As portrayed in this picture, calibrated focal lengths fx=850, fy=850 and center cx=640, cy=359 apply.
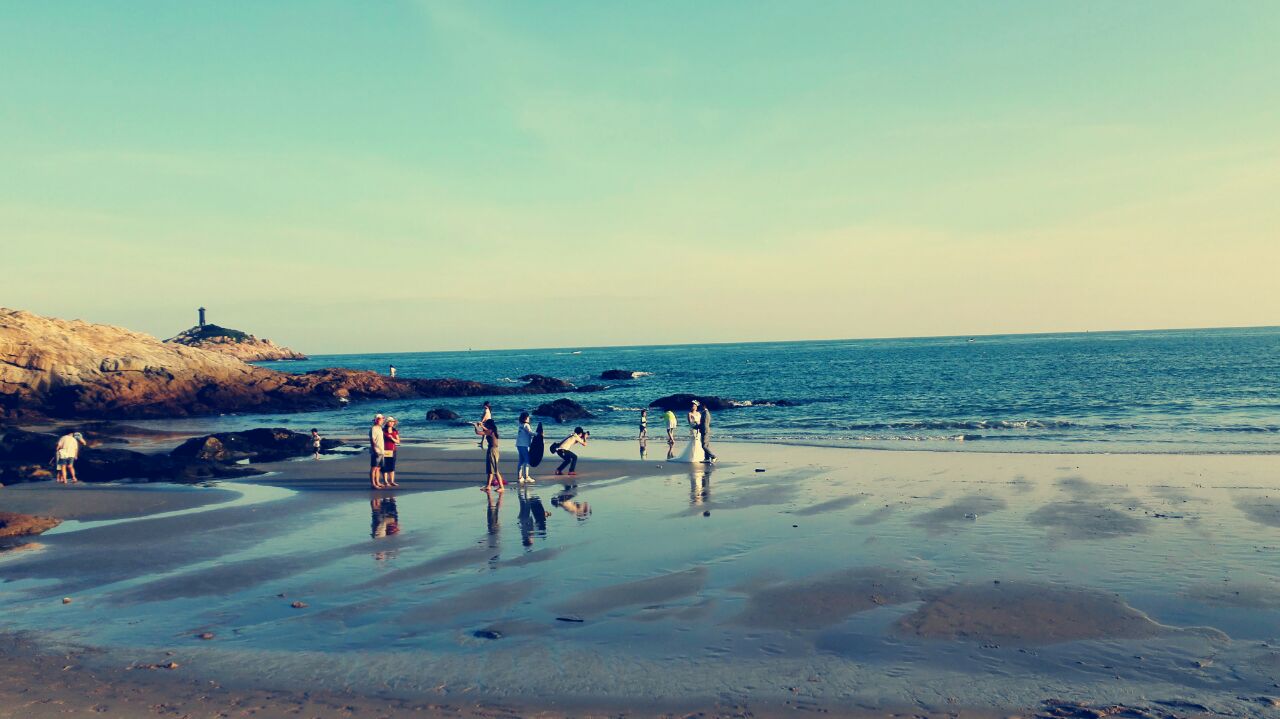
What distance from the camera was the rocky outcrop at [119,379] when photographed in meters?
53.6

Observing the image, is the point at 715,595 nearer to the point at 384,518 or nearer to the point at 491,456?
the point at 384,518

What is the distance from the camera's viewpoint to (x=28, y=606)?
11.1 metres

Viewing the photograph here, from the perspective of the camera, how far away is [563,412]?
173 feet

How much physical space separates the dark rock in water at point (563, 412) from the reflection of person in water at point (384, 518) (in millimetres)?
31740

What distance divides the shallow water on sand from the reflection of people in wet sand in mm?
139

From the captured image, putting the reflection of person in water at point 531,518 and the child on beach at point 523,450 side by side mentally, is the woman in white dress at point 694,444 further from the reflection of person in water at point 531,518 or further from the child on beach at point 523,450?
the reflection of person in water at point 531,518

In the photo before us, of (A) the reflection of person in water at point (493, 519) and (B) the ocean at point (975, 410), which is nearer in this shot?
(A) the reflection of person in water at point (493, 519)

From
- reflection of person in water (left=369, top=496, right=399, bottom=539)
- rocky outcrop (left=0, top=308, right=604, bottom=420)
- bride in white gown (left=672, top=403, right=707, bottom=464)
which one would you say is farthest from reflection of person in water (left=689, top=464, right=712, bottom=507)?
rocky outcrop (left=0, top=308, right=604, bottom=420)

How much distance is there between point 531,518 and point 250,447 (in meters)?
18.7

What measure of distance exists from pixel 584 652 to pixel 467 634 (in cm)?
151

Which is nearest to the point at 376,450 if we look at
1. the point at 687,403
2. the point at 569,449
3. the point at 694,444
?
the point at 569,449

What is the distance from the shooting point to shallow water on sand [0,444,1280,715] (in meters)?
8.29

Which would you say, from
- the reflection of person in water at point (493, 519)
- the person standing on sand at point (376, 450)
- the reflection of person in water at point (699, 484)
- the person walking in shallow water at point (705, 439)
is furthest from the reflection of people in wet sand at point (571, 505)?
the person walking in shallow water at point (705, 439)

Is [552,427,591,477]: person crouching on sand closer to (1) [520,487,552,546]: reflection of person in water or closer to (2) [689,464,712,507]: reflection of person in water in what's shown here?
(1) [520,487,552,546]: reflection of person in water
